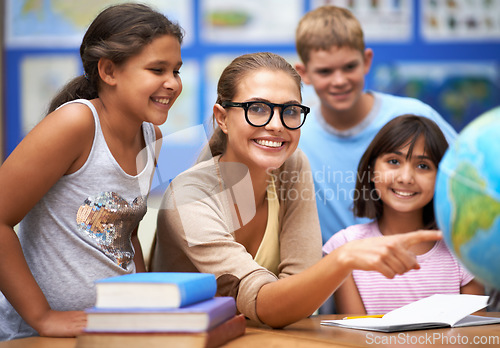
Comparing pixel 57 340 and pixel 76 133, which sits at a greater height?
pixel 76 133

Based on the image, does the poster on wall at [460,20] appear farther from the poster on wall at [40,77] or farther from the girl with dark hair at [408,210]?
the poster on wall at [40,77]

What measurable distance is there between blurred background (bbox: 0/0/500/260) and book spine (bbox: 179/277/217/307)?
8.19 feet

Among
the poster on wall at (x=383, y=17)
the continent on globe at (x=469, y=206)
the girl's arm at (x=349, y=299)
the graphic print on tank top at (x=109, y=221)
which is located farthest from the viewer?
the poster on wall at (x=383, y=17)

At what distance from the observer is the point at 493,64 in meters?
3.58

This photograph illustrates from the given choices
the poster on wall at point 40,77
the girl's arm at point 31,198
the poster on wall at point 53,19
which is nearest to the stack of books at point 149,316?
the girl's arm at point 31,198

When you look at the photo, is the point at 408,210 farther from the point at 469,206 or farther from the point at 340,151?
the point at 469,206

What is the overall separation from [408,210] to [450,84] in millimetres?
2031

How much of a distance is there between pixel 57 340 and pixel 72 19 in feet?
9.39

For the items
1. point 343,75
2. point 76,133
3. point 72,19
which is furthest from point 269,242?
point 72,19

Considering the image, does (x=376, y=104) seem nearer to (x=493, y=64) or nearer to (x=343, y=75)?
(x=343, y=75)

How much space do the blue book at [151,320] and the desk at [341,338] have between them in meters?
0.12

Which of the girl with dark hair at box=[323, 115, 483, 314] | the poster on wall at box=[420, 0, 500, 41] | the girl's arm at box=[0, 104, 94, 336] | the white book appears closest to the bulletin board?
the poster on wall at box=[420, 0, 500, 41]

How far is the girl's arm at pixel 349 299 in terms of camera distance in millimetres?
1830

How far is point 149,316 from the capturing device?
100 centimetres
